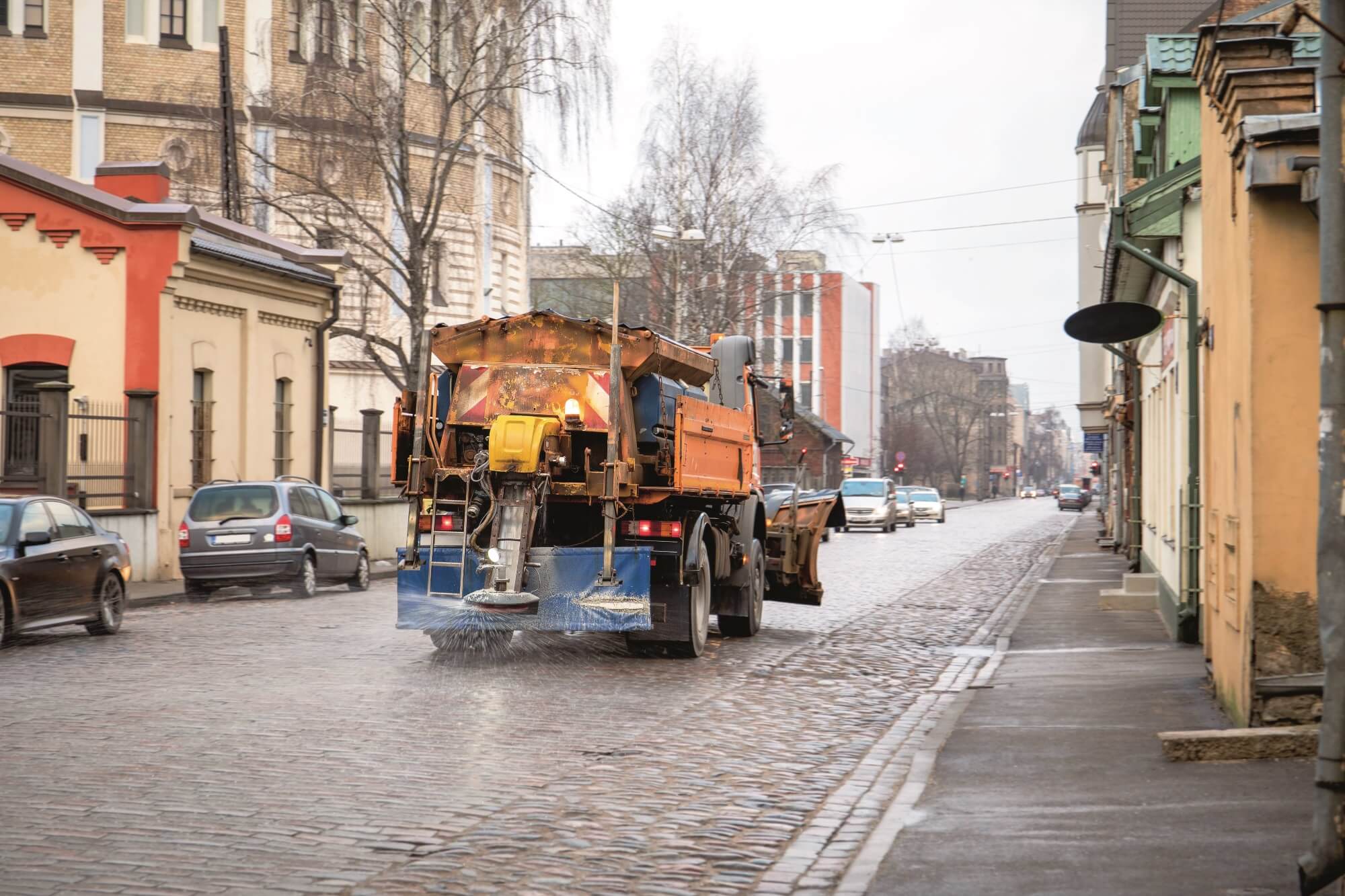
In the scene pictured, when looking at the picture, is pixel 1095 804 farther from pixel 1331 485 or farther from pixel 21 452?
pixel 21 452

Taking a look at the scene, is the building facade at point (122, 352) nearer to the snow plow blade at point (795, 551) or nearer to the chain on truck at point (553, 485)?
the snow plow blade at point (795, 551)

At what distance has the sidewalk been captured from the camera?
6684mm

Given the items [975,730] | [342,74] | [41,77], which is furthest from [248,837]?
[41,77]

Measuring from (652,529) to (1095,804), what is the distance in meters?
7.24

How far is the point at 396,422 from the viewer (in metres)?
15.5

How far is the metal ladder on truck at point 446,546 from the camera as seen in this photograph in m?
14.8

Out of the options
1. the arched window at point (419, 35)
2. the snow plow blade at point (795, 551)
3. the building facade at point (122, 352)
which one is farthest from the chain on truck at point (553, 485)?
the arched window at point (419, 35)

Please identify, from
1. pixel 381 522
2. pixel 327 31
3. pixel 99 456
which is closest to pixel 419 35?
pixel 327 31

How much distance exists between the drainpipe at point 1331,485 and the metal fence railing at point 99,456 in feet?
70.8

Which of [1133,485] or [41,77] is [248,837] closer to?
[1133,485]

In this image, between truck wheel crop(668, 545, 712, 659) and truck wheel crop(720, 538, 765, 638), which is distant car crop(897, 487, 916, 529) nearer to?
truck wheel crop(720, 538, 765, 638)

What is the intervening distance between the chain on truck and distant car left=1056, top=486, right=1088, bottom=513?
3730 inches

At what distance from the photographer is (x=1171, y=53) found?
20688 mm

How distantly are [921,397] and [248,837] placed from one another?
118 m
